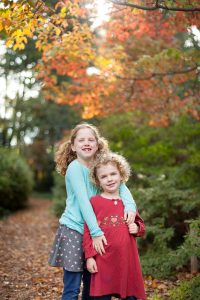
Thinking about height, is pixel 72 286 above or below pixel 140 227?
below

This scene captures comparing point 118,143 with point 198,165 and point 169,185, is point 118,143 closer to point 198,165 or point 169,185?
point 198,165

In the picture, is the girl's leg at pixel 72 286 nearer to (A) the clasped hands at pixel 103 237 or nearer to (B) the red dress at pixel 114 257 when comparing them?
(B) the red dress at pixel 114 257

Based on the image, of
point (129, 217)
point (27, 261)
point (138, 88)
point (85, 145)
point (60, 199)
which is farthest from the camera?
point (60, 199)

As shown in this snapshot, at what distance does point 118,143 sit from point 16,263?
16.5 feet

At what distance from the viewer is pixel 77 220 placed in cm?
320

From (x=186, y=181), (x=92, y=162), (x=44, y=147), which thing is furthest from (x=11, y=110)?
(x=92, y=162)

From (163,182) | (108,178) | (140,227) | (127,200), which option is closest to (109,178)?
(108,178)

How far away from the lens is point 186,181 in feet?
23.8

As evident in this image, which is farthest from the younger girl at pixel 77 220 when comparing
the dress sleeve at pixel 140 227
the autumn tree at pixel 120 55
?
the autumn tree at pixel 120 55

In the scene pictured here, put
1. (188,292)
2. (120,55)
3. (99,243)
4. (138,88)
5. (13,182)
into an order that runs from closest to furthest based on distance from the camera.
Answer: (99,243) → (188,292) → (120,55) → (138,88) → (13,182)

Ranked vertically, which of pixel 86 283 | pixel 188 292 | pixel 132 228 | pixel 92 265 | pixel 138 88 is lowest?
pixel 188 292

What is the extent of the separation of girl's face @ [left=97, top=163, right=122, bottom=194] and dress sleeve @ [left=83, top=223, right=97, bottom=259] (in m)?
0.36

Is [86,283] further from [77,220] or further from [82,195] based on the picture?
[82,195]

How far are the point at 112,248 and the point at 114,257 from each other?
73mm
